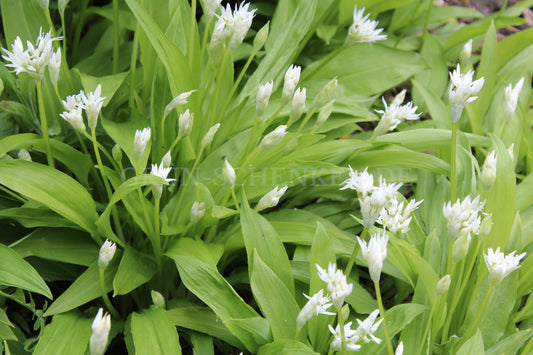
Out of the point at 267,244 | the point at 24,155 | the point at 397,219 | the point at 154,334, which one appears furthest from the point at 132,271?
the point at 397,219

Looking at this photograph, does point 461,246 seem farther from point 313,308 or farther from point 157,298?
point 157,298

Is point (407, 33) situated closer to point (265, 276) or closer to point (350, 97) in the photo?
point (350, 97)

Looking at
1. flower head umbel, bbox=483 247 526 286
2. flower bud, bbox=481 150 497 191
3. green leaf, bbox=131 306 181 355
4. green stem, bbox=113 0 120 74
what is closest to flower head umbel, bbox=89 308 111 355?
green leaf, bbox=131 306 181 355

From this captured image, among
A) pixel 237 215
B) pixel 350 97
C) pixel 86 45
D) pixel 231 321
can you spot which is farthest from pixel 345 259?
pixel 86 45

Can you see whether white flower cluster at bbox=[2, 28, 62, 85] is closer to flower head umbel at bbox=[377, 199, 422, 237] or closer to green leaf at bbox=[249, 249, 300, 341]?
green leaf at bbox=[249, 249, 300, 341]

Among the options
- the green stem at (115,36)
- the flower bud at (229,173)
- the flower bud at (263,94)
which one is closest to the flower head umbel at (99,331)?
the flower bud at (229,173)

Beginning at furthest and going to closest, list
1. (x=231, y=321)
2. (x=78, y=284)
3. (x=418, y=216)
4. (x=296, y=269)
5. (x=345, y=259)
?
(x=418, y=216)
(x=345, y=259)
(x=296, y=269)
(x=78, y=284)
(x=231, y=321)
